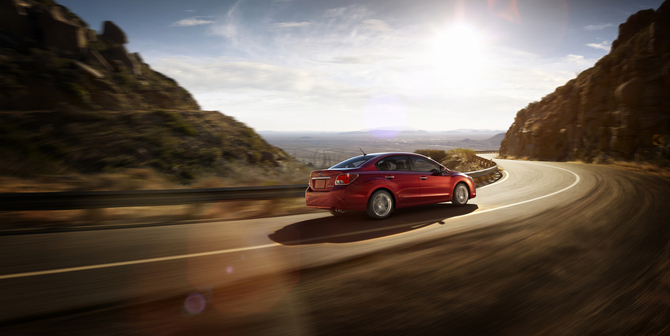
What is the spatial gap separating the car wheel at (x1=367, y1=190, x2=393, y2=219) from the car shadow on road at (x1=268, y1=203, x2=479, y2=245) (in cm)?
13

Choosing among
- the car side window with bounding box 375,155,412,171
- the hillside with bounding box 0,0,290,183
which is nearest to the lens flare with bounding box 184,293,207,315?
the car side window with bounding box 375,155,412,171

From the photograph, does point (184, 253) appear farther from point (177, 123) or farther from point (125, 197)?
point (177, 123)

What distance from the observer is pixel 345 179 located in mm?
6770

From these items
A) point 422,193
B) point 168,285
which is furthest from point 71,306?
point 422,193

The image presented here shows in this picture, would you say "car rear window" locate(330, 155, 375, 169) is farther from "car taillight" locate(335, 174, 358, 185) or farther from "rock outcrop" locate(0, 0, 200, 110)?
"rock outcrop" locate(0, 0, 200, 110)

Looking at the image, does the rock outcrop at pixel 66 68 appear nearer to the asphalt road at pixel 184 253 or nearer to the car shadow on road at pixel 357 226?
the asphalt road at pixel 184 253

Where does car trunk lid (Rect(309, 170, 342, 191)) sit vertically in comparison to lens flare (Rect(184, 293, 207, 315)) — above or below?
above

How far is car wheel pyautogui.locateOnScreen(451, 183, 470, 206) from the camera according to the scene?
8633 millimetres

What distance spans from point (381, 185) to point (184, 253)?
156 inches

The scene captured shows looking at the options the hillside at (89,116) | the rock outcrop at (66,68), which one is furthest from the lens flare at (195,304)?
the rock outcrop at (66,68)

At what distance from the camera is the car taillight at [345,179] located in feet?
22.2

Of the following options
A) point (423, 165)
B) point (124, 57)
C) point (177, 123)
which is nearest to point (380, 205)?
point (423, 165)

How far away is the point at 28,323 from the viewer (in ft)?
8.34

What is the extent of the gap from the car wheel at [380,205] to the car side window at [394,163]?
58 cm
